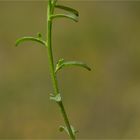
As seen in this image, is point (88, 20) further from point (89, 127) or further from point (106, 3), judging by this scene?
point (89, 127)

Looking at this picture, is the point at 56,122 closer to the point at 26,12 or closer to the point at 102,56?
the point at 102,56

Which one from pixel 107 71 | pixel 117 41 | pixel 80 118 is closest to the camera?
pixel 80 118

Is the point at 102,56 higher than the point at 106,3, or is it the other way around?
the point at 106,3

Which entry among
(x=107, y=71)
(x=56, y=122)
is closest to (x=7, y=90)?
(x=56, y=122)

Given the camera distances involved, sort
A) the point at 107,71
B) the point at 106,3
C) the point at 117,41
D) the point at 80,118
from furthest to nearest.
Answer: the point at 106,3, the point at 117,41, the point at 107,71, the point at 80,118

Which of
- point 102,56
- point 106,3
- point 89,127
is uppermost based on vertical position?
point 106,3

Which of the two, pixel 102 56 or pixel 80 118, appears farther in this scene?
pixel 102 56

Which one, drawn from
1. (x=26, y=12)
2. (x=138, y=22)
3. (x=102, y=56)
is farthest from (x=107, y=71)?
(x=26, y=12)
